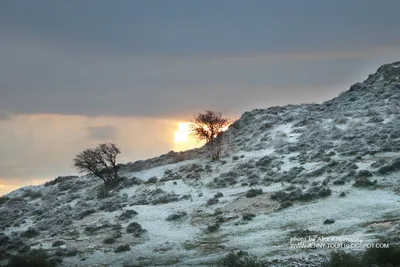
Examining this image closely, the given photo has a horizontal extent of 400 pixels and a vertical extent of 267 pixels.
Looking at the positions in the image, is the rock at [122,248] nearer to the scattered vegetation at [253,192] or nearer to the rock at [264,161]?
the scattered vegetation at [253,192]

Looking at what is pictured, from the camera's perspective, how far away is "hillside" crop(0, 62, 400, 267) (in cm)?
3416

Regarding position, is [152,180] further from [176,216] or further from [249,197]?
[249,197]

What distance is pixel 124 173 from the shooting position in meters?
68.1

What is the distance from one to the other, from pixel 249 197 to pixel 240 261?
63.8ft

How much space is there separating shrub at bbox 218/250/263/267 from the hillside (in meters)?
1.02

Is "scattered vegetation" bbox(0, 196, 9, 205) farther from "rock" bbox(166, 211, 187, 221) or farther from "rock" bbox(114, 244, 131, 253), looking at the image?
"rock" bbox(114, 244, 131, 253)

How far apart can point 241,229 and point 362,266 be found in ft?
45.1

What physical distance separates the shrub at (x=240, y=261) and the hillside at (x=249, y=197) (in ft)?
3.35

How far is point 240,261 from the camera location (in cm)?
2712

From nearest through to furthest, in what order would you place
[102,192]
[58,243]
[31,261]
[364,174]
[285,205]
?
[31,261]
[58,243]
[285,205]
[364,174]
[102,192]

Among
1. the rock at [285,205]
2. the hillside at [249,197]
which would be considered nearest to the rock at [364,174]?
the hillside at [249,197]

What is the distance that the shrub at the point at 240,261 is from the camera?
26.6m

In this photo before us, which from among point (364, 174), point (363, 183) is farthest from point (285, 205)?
point (364, 174)

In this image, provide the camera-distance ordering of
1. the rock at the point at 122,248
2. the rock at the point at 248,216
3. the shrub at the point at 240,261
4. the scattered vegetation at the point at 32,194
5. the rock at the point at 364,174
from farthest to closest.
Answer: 1. the scattered vegetation at the point at 32,194
2. the rock at the point at 364,174
3. the rock at the point at 248,216
4. the rock at the point at 122,248
5. the shrub at the point at 240,261
